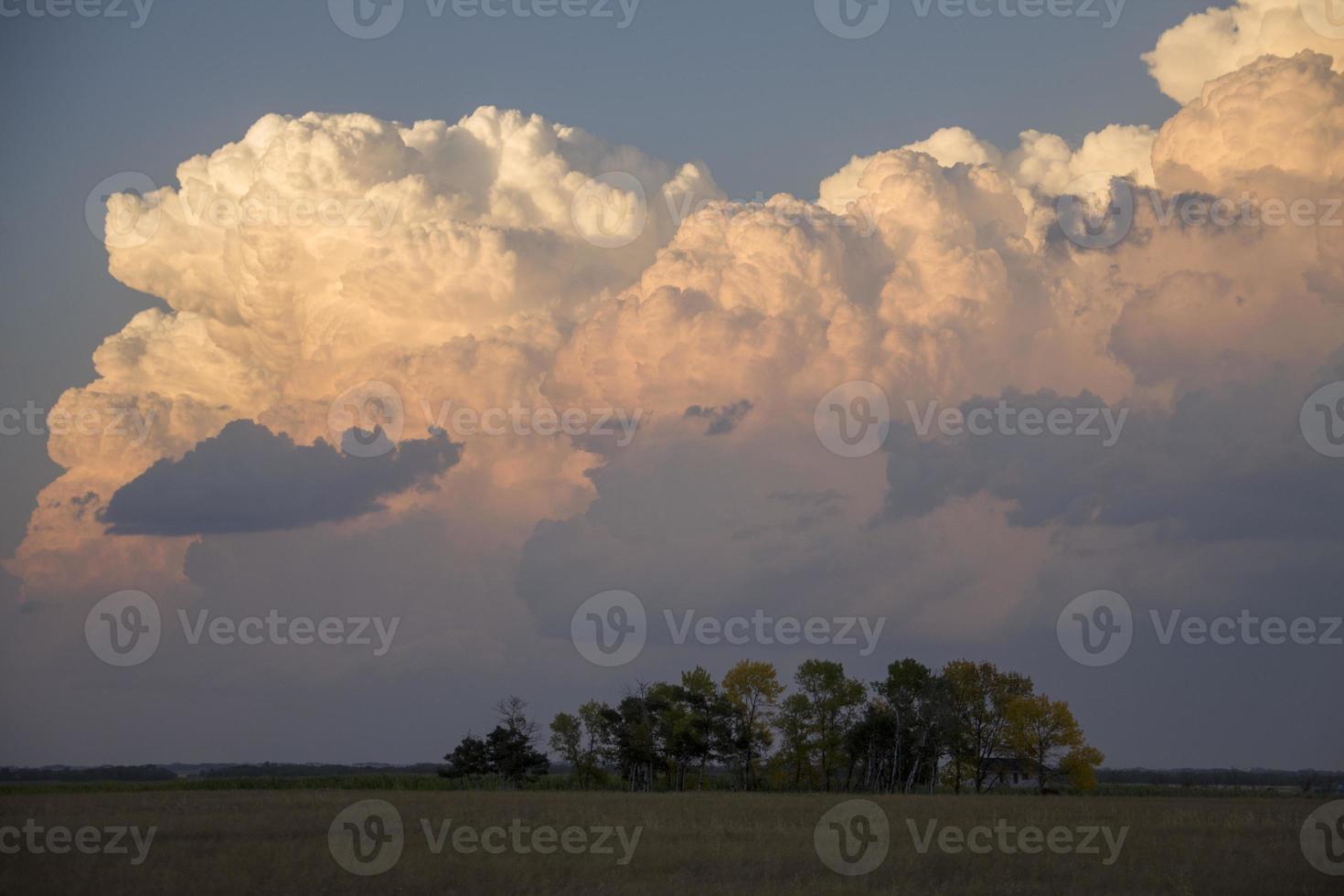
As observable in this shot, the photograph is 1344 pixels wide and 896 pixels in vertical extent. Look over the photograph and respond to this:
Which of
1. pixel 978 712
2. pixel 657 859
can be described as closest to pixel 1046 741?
pixel 978 712

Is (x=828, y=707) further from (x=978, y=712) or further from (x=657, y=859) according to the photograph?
(x=657, y=859)

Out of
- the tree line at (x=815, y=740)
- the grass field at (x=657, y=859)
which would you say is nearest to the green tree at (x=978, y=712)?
the tree line at (x=815, y=740)

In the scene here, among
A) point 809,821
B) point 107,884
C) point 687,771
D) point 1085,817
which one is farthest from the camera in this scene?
point 687,771

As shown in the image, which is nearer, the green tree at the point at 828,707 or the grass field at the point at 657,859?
the grass field at the point at 657,859

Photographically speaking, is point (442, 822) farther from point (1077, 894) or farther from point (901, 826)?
point (1077, 894)

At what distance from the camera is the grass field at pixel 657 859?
113 ft

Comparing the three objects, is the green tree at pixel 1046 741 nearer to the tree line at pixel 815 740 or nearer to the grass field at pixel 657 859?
the tree line at pixel 815 740

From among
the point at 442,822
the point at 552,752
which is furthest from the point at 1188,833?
the point at 552,752

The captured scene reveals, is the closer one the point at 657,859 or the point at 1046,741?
the point at 657,859

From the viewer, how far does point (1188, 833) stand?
1917 inches

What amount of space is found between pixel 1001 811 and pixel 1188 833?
11712 mm

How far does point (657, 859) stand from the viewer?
39125 mm

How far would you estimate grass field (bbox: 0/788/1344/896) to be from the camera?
1352 inches

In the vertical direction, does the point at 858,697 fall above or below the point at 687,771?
above
